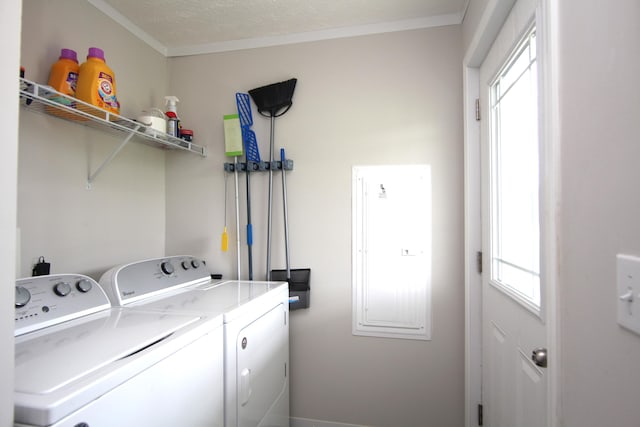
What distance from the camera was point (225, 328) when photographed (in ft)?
3.77

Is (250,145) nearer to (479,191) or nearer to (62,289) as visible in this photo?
(62,289)

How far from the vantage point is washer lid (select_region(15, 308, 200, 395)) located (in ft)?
2.29

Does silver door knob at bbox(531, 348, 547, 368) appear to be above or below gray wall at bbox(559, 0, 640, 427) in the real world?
below

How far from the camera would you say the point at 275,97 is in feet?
6.16

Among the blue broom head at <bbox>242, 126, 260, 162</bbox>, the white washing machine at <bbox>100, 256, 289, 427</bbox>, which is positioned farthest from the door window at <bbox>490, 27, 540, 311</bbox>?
the blue broom head at <bbox>242, 126, 260, 162</bbox>

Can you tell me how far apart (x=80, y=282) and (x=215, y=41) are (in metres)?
1.62

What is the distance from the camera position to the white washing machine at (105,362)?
2.15 feet

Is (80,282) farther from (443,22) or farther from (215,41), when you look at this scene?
(443,22)

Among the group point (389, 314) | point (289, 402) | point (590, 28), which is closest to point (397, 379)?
point (389, 314)

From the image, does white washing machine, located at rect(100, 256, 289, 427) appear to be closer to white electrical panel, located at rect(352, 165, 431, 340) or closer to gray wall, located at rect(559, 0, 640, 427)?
white electrical panel, located at rect(352, 165, 431, 340)

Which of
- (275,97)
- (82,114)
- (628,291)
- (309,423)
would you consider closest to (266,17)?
(275,97)

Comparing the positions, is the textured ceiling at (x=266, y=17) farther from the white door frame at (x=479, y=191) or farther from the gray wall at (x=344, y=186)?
the white door frame at (x=479, y=191)

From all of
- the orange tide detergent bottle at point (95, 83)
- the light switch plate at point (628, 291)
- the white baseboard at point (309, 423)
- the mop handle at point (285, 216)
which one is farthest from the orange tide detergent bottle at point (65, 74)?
the white baseboard at point (309, 423)

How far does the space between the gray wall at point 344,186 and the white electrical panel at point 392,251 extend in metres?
0.06
